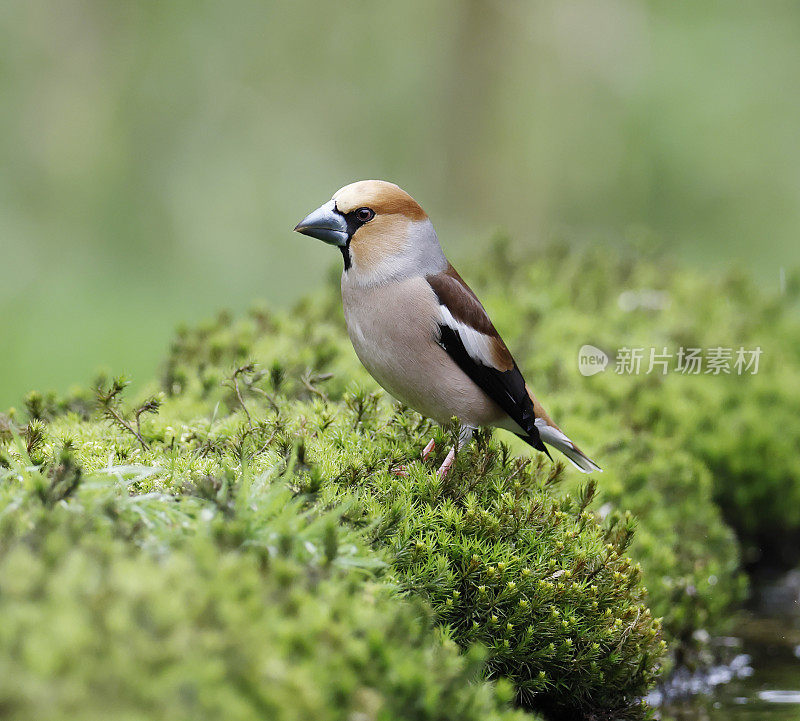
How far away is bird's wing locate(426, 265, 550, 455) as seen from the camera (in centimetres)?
418

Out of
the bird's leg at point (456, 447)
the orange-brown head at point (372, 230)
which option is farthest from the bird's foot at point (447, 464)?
the orange-brown head at point (372, 230)

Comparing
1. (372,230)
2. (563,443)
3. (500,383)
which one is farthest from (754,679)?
(372,230)

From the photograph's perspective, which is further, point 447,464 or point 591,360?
point 591,360

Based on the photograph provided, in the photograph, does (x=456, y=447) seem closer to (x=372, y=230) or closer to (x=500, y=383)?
(x=500, y=383)

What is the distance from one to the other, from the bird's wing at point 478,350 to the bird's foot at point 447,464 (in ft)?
1.38

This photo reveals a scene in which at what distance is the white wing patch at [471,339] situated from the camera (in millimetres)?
4176

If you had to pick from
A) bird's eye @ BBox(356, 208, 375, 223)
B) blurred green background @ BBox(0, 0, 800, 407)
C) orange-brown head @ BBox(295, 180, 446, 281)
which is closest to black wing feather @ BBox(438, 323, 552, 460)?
orange-brown head @ BBox(295, 180, 446, 281)

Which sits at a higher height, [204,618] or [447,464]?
[447,464]

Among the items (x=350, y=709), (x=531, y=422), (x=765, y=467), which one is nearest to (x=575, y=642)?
(x=531, y=422)

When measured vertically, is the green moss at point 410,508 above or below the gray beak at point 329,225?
below

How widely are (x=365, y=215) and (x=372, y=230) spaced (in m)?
0.07

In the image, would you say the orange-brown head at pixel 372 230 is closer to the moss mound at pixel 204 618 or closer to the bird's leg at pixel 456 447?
the bird's leg at pixel 456 447

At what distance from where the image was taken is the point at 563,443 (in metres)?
4.57

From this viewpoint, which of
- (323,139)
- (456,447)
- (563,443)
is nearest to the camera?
(456,447)
